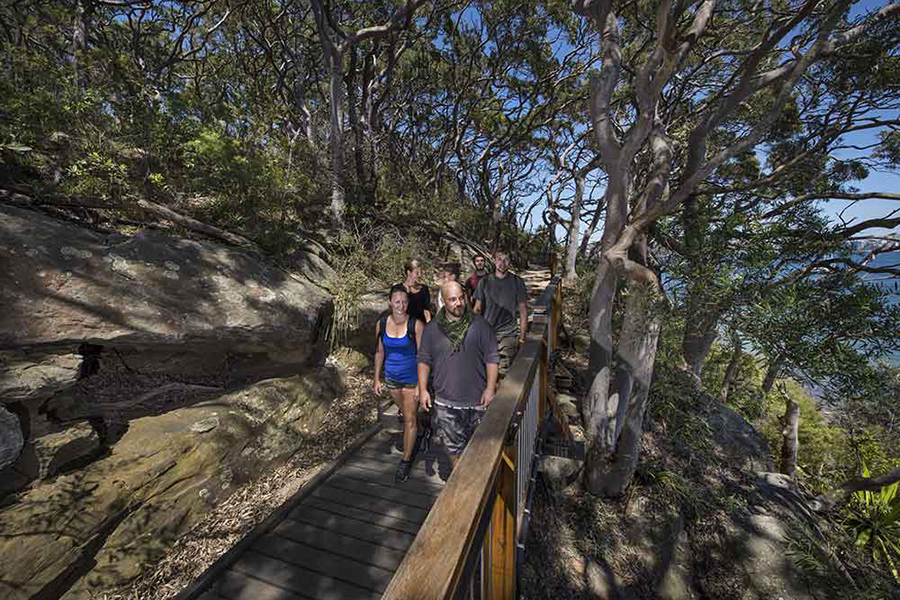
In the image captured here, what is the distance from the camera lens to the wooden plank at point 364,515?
3.47 metres

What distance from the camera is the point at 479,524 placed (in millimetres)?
1366

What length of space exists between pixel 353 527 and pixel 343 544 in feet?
0.62

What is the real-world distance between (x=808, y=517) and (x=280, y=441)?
809cm

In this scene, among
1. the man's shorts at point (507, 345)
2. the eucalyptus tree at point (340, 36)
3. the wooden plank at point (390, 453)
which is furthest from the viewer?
the eucalyptus tree at point (340, 36)

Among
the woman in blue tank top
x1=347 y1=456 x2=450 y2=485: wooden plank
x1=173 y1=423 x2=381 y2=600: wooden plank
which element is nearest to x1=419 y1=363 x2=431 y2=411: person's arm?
the woman in blue tank top

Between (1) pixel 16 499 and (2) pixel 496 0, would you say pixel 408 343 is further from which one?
(2) pixel 496 0

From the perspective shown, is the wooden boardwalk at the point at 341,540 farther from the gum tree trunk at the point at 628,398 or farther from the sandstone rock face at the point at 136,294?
the gum tree trunk at the point at 628,398

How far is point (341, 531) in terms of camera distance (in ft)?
11.2

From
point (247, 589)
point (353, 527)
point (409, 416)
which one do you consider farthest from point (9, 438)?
point (409, 416)

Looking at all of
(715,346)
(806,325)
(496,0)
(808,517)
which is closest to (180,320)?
(806,325)

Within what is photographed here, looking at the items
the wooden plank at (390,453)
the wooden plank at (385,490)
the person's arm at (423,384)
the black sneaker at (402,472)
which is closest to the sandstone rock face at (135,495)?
the wooden plank at (390,453)

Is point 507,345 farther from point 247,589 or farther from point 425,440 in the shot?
point 247,589

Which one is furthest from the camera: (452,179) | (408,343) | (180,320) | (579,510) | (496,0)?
(452,179)

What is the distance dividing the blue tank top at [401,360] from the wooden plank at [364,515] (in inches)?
54.0
